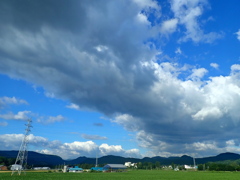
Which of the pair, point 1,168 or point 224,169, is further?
point 224,169

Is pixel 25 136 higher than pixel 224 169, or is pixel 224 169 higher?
pixel 25 136

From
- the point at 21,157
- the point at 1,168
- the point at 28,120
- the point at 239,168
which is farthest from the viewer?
the point at 239,168

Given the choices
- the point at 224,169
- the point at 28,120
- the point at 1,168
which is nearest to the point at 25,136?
the point at 28,120

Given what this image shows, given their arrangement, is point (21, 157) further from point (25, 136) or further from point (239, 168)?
point (239, 168)

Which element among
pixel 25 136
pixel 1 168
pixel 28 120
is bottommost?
pixel 1 168

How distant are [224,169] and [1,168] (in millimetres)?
173431

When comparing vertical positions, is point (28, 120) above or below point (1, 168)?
above

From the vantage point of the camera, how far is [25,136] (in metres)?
77.6

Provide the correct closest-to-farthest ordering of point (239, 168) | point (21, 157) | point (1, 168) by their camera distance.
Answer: point (21, 157)
point (1, 168)
point (239, 168)

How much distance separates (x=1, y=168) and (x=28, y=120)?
9843cm

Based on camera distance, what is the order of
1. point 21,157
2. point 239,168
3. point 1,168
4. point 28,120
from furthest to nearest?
point 239,168, point 1,168, point 28,120, point 21,157

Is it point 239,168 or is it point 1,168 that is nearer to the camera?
point 1,168

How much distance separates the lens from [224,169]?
174 metres

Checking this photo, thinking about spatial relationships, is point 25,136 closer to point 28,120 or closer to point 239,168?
point 28,120
